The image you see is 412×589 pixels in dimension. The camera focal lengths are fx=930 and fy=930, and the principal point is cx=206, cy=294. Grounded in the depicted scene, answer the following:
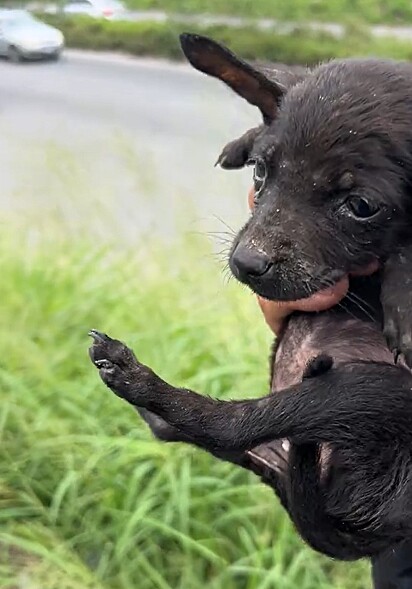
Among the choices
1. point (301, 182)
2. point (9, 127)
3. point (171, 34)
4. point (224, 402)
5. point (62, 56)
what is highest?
point (301, 182)

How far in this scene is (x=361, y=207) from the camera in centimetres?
141

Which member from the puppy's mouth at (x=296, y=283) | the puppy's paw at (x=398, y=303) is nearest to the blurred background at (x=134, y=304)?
the puppy's mouth at (x=296, y=283)

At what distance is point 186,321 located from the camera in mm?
3652

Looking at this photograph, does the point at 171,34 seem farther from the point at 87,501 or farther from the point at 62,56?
the point at 87,501

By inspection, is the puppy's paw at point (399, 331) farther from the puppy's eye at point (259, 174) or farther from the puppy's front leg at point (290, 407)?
the puppy's eye at point (259, 174)

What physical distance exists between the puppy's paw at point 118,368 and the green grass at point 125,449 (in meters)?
1.46

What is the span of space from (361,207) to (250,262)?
19cm

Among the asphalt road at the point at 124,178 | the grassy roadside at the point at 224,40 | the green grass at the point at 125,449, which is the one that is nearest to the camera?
the green grass at the point at 125,449

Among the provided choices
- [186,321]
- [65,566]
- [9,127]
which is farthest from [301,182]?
[9,127]

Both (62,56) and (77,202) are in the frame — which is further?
(62,56)

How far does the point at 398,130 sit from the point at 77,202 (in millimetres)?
2480

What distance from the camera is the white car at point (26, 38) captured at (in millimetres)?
5008

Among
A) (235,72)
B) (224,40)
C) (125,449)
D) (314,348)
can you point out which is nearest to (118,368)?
(314,348)

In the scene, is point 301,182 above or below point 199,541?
above
